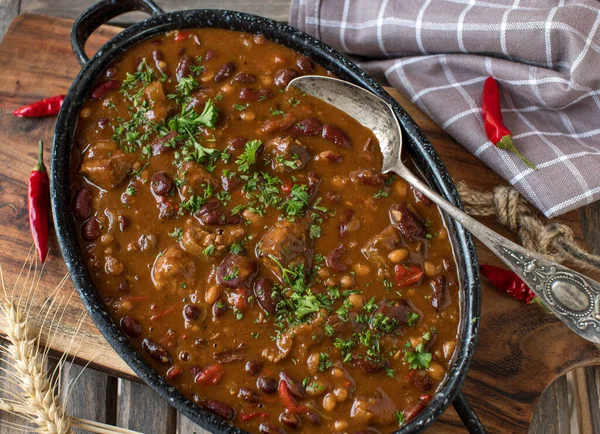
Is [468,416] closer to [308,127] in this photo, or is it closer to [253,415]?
[253,415]

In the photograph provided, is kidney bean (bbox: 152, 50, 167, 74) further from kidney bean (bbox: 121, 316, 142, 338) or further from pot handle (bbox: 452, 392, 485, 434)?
pot handle (bbox: 452, 392, 485, 434)

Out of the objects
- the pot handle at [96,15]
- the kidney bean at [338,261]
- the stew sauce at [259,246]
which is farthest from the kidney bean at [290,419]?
the pot handle at [96,15]

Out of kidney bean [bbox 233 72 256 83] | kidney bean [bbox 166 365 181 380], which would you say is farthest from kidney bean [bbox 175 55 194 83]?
kidney bean [bbox 166 365 181 380]

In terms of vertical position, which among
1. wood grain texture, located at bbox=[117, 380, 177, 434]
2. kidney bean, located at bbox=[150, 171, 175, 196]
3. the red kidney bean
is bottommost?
wood grain texture, located at bbox=[117, 380, 177, 434]

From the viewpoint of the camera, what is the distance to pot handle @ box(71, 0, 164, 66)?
4023mm

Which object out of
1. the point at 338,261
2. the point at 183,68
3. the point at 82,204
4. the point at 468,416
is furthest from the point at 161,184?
the point at 468,416

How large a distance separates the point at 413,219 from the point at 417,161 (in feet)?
1.38

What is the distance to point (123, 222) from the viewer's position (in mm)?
3672

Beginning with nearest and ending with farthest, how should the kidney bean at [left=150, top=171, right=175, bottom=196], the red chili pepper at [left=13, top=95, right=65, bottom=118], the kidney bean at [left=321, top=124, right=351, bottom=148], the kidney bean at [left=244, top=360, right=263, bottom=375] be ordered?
the kidney bean at [left=244, top=360, right=263, bottom=375]
the kidney bean at [left=150, top=171, right=175, bottom=196]
the kidney bean at [left=321, top=124, right=351, bottom=148]
the red chili pepper at [left=13, top=95, right=65, bottom=118]

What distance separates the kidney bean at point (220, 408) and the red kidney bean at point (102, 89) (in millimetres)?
1968

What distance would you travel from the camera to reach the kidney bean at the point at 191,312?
3.53 metres

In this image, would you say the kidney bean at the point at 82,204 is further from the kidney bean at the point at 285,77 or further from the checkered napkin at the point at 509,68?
the checkered napkin at the point at 509,68

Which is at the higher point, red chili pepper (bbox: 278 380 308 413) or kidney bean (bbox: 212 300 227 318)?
kidney bean (bbox: 212 300 227 318)

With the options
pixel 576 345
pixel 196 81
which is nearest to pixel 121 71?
pixel 196 81
